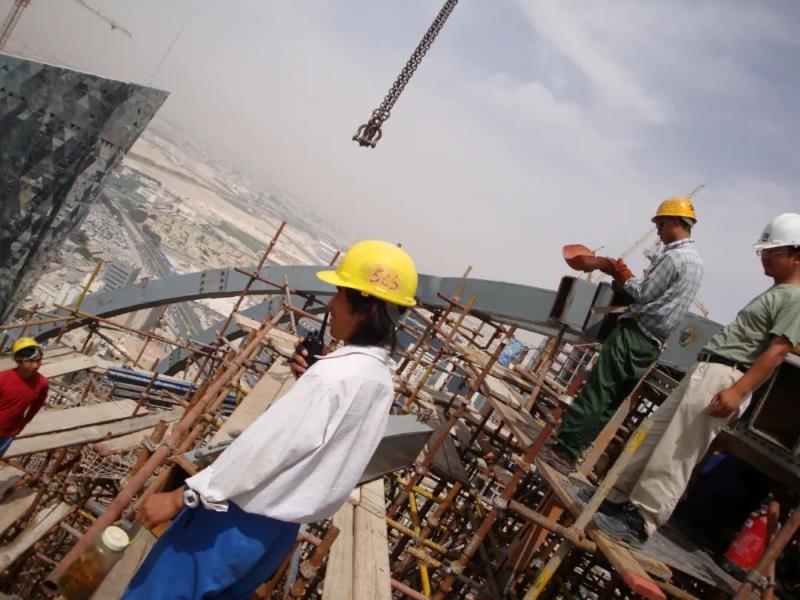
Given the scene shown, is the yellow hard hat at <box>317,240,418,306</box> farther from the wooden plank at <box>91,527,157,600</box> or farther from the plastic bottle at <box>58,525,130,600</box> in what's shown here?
the wooden plank at <box>91,527,157,600</box>

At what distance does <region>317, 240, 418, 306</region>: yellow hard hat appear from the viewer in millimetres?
2037

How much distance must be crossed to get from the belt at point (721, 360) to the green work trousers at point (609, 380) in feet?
1.70

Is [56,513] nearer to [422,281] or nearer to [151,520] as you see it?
[151,520]

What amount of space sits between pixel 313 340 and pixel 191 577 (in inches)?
80.4

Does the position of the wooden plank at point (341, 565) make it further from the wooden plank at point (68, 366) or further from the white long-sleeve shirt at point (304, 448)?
the wooden plank at point (68, 366)

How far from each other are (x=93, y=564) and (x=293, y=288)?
→ 11700mm

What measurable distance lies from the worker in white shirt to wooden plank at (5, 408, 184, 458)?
179 inches

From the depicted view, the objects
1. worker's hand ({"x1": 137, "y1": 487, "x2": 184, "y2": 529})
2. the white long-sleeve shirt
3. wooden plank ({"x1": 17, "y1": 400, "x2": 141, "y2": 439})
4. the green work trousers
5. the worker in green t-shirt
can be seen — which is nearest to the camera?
the white long-sleeve shirt

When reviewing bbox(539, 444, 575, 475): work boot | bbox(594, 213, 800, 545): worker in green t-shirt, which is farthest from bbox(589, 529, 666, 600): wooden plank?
bbox(539, 444, 575, 475): work boot

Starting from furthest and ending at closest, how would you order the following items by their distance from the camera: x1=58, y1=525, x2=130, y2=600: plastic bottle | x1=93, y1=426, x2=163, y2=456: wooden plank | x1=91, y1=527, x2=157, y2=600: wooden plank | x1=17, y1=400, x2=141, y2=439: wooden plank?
1. x1=17, y1=400, x2=141, y2=439: wooden plank
2. x1=93, y1=426, x2=163, y2=456: wooden plank
3. x1=91, y1=527, x2=157, y2=600: wooden plank
4. x1=58, y1=525, x2=130, y2=600: plastic bottle

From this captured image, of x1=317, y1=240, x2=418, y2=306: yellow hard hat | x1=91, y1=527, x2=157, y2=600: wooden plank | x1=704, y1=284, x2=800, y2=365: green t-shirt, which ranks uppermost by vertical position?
x1=704, y1=284, x2=800, y2=365: green t-shirt

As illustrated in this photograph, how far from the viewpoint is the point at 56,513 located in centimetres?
533

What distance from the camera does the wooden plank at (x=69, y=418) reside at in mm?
6059

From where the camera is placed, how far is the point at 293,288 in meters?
13.5
